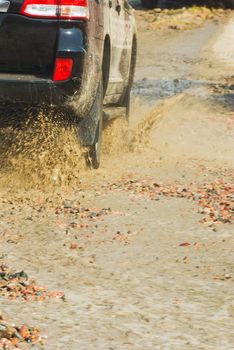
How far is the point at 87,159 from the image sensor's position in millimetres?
8859

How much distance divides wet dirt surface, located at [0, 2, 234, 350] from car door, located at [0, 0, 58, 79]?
18.9 inches

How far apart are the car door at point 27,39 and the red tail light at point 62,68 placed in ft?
0.15

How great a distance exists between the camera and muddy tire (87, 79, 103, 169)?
8.34 metres

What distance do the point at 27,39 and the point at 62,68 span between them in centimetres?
32

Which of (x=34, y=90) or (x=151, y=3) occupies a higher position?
(x=34, y=90)

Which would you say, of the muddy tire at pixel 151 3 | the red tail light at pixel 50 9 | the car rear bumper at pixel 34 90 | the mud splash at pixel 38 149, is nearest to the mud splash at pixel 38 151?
the mud splash at pixel 38 149

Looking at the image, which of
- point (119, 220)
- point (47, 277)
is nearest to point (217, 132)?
point (119, 220)

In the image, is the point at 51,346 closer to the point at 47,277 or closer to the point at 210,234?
the point at 47,277

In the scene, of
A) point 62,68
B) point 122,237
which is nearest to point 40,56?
point 62,68

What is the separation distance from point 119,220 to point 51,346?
2.83 meters

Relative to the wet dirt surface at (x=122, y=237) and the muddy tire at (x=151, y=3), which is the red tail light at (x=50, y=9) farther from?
the muddy tire at (x=151, y=3)

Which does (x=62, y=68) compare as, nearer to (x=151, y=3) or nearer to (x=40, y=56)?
(x=40, y=56)

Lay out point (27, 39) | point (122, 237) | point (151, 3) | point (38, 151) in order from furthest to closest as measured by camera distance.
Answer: point (151, 3) → point (38, 151) → point (27, 39) → point (122, 237)

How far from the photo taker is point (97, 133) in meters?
8.70
